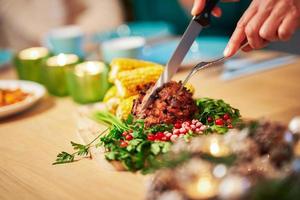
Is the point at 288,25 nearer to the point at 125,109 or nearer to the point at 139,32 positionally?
the point at 125,109

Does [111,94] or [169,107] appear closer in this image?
[169,107]

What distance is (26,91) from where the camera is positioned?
1.55 meters

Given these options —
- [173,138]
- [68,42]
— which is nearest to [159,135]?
[173,138]

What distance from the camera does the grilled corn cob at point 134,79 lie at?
4.17 feet

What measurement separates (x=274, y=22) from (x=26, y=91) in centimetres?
92

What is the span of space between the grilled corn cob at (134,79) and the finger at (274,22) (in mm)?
348

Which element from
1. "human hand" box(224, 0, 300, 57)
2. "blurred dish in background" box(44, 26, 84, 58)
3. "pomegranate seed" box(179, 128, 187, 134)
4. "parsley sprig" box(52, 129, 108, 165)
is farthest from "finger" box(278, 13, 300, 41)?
"blurred dish in background" box(44, 26, 84, 58)

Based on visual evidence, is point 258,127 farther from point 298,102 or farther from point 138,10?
point 138,10

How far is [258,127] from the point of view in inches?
31.4

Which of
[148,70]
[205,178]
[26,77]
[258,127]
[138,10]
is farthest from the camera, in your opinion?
[138,10]

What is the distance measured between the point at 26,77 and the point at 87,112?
1.60ft

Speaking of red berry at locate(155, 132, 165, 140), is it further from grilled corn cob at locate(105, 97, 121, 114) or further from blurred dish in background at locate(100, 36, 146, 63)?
blurred dish in background at locate(100, 36, 146, 63)

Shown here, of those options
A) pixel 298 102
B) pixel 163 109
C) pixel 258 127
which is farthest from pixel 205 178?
pixel 298 102

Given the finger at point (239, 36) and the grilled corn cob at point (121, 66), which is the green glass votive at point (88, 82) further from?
the finger at point (239, 36)
